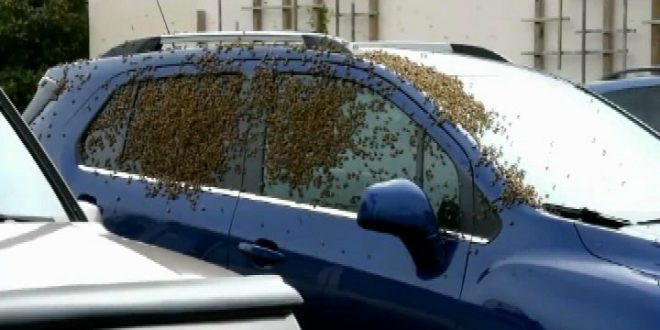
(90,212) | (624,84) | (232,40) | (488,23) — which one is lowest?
(90,212)

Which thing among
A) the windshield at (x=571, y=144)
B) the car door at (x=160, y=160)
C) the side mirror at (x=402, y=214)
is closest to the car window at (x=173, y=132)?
the car door at (x=160, y=160)

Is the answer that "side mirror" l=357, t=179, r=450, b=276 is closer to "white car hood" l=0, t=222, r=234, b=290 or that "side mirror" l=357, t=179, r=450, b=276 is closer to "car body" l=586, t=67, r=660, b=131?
"white car hood" l=0, t=222, r=234, b=290

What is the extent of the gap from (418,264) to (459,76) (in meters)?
0.91

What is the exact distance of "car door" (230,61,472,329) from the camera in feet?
14.5

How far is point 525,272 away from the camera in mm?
4066

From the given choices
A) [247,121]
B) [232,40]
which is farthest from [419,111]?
[232,40]

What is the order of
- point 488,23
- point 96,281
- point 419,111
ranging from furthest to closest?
1. point 488,23
2. point 419,111
3. point 96,281

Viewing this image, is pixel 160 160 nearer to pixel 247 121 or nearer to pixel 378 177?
pixel 247 121

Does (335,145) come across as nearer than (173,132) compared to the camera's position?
Yes

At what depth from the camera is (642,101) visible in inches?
361

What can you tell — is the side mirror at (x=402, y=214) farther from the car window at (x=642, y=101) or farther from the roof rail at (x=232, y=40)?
the car window at (x=642, y=101)

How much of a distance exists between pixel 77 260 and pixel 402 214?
1.43 meters

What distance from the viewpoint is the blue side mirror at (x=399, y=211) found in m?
4.21

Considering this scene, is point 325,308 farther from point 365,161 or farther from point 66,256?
point 66,256
